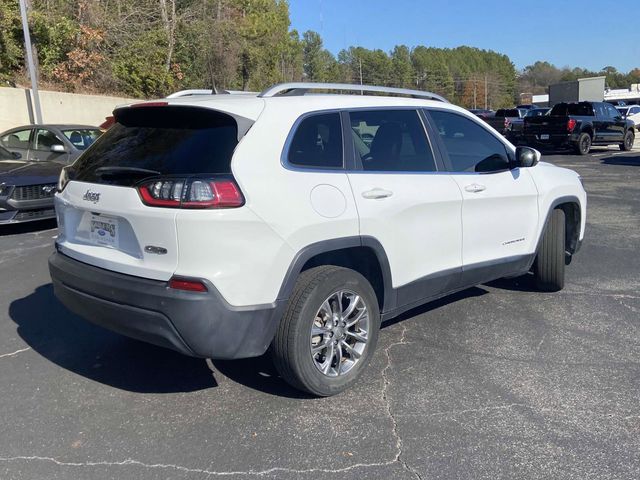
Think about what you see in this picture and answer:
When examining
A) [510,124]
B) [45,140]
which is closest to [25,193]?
[45,140]

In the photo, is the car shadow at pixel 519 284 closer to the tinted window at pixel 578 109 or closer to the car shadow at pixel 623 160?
the car shadow at pixel 623 160

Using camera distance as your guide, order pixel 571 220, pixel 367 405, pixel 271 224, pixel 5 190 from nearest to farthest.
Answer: pixel 271 224
pixel 367 405
pixel 571 220
pixel 5 190

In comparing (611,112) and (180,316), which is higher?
(611,112)

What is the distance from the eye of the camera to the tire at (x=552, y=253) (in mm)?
5395

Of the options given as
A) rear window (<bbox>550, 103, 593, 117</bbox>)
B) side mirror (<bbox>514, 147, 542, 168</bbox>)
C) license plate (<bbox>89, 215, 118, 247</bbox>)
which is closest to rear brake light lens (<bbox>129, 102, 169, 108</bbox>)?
license plate (<bbox>89, 215, 118, 247</bbox>)

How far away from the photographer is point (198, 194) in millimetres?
3088

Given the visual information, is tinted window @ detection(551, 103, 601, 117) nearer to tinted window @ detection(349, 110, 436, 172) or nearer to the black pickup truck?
the black pickup truck

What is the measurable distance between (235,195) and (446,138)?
2.07 meters

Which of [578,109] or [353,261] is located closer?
[353,261]

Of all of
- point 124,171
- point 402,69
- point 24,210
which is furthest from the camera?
point 402,69

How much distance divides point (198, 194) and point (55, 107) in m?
19.6

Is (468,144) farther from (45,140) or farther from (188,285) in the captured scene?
(45,140)

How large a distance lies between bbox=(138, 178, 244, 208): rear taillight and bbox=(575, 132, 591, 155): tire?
20.1m

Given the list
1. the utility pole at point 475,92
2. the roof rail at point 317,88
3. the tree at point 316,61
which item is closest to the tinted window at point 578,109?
the roof rail at point 317,88
